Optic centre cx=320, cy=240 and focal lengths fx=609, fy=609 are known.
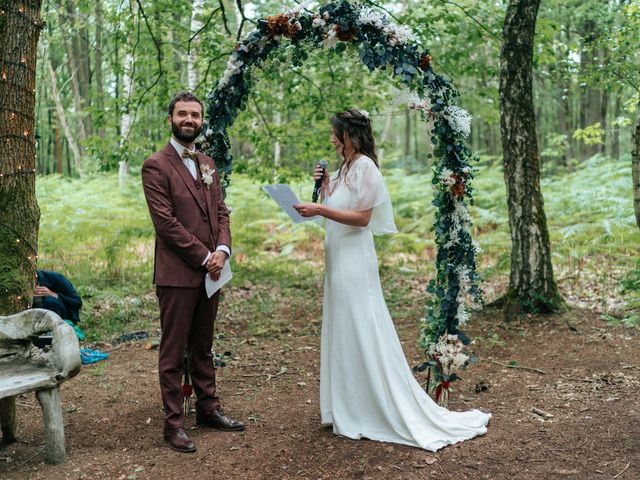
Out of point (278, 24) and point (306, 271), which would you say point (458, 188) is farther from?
point (306, 271)

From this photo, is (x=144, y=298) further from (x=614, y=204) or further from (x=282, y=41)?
(x=614, y=204)

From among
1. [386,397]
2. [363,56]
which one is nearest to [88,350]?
[386,397]

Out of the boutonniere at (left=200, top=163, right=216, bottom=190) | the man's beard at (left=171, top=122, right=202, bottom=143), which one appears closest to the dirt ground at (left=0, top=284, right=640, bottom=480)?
the boutonniere at (left=200, top=163, right=216, bottom=190)

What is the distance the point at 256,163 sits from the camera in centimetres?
1037

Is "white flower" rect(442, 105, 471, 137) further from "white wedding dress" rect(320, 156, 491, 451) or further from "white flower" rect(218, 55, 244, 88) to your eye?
"white flower" rect(218, 55, 244, 88)

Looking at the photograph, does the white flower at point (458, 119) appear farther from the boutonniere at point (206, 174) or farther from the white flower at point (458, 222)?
the boutonniere at point (206, 174)

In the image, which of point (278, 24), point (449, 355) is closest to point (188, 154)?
point (278, 24)

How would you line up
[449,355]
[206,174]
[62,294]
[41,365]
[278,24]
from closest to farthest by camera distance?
[41,365] → [206,174] → [449,355] → [278,24] → [62,294]

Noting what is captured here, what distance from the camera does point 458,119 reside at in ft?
15.1

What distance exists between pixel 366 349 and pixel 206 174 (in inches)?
66.9

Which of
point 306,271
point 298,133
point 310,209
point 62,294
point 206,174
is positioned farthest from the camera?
point 306,271

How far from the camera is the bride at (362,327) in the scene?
4.27 meters

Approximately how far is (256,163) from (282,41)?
5375 millimetres

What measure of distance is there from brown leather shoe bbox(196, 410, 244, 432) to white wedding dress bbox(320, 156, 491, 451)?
73 cm
